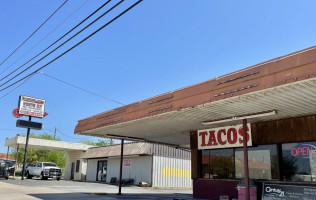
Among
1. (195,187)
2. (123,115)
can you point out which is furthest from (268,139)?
(123,115)

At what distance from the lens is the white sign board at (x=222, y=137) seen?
13.1 metres

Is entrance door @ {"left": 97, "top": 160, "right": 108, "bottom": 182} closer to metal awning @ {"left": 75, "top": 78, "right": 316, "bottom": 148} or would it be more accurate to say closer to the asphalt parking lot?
the asphalt parking lot

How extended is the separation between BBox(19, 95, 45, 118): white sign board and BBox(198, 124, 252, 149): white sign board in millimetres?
27077

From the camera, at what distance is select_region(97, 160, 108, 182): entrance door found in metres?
33.5

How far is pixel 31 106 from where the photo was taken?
36.2 m

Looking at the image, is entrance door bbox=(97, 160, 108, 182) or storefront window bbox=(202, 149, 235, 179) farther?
entrance door bbox=(97, 160, 108, 182)

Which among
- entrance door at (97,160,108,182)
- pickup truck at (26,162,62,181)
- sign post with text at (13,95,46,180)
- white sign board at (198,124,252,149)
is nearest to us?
white sign board at (198,124,252,149)

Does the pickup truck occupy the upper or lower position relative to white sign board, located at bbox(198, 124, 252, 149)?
lower

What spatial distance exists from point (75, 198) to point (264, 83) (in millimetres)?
10734

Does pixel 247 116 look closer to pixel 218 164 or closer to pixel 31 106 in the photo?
pixel 218 164

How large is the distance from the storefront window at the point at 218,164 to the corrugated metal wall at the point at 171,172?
43.7 ft

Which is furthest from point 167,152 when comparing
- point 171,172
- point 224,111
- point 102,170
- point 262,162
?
point 224,111

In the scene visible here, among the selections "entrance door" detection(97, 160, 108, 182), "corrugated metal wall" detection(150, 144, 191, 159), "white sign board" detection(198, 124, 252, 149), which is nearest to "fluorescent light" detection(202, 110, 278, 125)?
"white sign board" detection(198, 124, 252, 149)

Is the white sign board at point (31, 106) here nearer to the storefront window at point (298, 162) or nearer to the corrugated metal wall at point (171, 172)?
the corrugated metal wall at point (171, 172)
